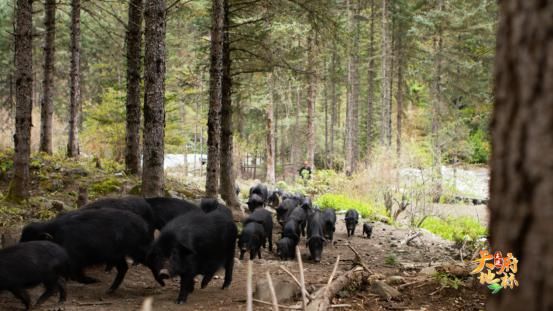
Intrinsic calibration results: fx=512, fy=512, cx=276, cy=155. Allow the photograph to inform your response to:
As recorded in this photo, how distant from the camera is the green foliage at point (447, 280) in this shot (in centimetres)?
610

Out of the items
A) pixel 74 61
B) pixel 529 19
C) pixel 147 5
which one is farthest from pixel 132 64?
pixel 529 19

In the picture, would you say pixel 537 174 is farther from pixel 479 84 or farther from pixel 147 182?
pixel 479 84

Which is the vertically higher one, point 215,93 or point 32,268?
point 215,93

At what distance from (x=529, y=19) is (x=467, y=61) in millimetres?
30891

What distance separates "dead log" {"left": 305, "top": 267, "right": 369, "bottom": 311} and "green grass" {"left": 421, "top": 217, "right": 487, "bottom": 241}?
33.8 ft

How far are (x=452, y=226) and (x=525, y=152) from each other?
56.2 feet

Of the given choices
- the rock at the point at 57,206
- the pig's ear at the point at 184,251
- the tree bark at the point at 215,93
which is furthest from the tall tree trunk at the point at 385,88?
the pig's ear at the point at 184,251

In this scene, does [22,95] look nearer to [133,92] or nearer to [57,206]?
[57,206]

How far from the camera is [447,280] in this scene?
6172 millimetres

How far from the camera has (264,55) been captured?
48.1 ft

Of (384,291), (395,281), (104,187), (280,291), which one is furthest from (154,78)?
(384,291)

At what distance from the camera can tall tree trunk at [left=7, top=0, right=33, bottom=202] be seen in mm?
9562

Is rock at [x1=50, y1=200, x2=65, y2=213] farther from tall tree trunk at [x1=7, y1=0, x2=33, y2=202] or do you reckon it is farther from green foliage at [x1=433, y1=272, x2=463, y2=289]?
green foliage at [x1=433, y1=272, x2=463, y2=289]

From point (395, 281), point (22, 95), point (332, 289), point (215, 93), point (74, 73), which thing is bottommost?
point (395, 281)
